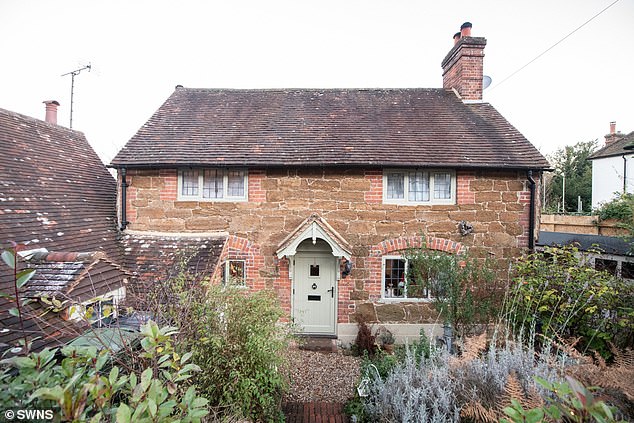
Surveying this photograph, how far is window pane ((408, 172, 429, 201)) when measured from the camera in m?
8.39

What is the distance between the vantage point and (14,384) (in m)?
1.79

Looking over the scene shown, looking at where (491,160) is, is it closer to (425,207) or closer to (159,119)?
(425,207)

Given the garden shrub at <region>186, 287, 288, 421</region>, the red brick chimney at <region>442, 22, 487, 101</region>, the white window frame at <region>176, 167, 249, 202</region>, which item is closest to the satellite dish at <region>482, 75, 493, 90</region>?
the red brick chimney at <region>442, 22, 487, 101</region>

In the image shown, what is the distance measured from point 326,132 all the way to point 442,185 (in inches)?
145

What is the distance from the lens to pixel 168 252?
7715 millimetres

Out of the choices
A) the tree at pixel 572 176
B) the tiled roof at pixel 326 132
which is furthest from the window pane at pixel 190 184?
the tree at pixel 572 176

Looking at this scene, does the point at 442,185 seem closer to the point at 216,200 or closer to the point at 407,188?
the point at 407,188

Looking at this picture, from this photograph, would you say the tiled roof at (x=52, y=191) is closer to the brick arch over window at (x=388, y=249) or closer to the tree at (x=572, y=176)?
the brick arch over window at (x=388, y=249)

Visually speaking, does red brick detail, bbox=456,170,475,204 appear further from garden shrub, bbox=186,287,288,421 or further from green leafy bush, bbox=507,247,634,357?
garden shrub, bbox=186,287,288,421

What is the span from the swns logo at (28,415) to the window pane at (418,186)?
7.98 meters

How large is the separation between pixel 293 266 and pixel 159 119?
20.8 ft

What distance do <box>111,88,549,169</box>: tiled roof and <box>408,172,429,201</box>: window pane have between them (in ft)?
1.66

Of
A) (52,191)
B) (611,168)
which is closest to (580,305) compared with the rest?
(52,191)

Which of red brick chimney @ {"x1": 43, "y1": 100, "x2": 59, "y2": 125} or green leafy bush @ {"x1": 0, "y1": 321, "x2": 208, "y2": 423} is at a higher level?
red brick chimney @ {"x1": 43, "y1": 100, "x2": 59, "y2": 125}
